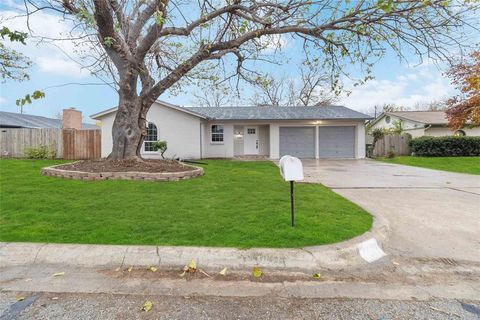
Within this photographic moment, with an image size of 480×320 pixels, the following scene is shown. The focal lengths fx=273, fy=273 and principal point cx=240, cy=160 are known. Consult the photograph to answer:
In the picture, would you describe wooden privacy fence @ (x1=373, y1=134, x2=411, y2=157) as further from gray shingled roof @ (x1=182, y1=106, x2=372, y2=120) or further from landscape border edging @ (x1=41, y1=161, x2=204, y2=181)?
landscape border edging @ (x1=41, y1=161, x2=204, y2=181)

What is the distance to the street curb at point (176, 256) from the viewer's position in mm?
3232

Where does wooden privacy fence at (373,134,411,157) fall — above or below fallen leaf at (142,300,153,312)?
above

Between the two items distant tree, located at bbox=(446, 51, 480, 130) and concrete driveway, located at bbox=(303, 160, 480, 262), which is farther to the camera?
distant tree, located at bbox=(446, 51, 480, 130)

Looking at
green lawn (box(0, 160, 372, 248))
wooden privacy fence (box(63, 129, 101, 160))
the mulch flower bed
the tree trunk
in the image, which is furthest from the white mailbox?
wooden privacy fence (box(63, 129, 101, 160))

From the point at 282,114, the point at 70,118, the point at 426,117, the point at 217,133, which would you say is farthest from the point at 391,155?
the point at 70,118

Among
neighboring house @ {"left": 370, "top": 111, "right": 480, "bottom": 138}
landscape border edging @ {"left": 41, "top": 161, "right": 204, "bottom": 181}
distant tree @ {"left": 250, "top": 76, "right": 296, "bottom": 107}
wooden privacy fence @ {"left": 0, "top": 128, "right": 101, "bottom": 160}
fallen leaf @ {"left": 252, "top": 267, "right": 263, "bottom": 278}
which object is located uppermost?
distant tree @ {"left": 250, "top": 76, "right": 296, "bottom": 107}

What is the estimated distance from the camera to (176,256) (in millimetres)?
3305

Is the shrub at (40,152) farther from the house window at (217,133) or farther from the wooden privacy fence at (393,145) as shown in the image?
the wooden privacy fence at (393,145)

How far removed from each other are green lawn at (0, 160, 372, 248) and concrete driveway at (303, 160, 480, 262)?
22.8 inches

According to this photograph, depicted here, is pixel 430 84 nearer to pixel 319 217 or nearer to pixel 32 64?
pixel 319 217

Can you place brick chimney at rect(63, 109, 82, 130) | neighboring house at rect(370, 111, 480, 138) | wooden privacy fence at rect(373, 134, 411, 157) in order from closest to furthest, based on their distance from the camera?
wooden privacy fence at rect(373, 134, 411, 157)
brick chimney at rect(63, 109, 82, 130)
neighboring house at rect(370, 111, 480, 138)

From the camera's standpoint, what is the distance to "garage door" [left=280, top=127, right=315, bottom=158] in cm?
1872

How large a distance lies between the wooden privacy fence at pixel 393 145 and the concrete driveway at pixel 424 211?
1117cm

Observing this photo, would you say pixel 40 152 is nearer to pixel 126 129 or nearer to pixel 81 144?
pixel 81 144
